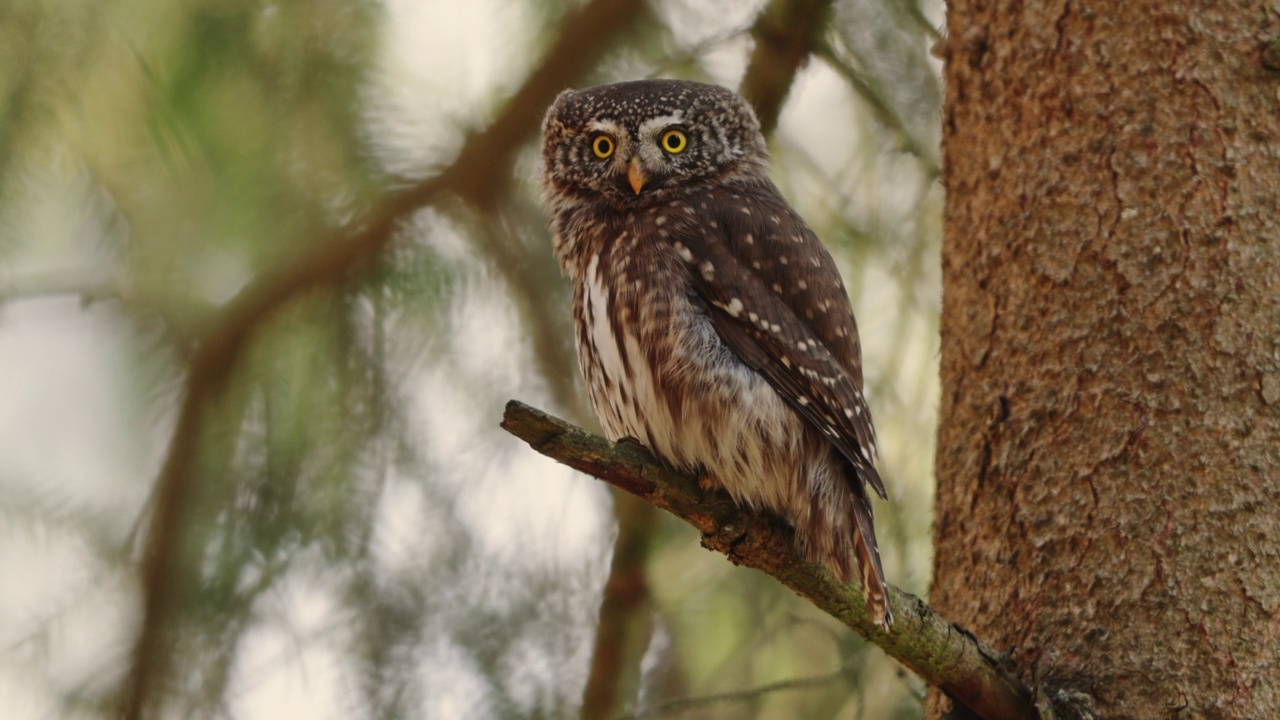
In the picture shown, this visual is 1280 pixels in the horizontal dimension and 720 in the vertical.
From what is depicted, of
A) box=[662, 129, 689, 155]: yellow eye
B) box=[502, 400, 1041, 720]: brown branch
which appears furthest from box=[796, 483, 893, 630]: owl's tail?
box=[662, 129, 689, 155]: yellow eye

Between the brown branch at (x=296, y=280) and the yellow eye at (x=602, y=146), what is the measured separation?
0.33m

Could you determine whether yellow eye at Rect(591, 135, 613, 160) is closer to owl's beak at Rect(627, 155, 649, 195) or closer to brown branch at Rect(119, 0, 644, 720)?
owl's beak at Rect(627, 155, 649, 195)

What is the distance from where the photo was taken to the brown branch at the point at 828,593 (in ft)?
7.76

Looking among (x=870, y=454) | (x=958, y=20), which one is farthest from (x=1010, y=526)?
(x=958, y=20)

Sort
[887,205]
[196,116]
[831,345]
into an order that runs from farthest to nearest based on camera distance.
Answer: [887,205], [196,116], [831,345]

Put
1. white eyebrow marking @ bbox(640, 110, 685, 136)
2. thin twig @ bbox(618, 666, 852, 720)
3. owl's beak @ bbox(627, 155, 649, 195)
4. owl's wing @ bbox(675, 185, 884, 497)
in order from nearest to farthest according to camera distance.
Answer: owl's wing @ bbox(675, 185, 884, 497) → thin twig @ bbox(618, 666, 852, 720) → owl's beak @ bbox(627, 155, 649, 195) → white eyebrow marking @ bbox(640, 110, 685, 136)

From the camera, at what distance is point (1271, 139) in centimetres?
280

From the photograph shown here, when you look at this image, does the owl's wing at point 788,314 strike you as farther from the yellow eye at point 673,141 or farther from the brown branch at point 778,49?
the brown branch at point 778,49

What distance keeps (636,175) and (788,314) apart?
53 centimetres

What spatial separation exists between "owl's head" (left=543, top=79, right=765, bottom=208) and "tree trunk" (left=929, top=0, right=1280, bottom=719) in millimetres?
608

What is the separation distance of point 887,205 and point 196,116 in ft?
6.27

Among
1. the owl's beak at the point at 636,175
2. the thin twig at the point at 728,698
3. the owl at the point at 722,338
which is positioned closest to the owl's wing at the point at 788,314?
the owl at the point at 722,338

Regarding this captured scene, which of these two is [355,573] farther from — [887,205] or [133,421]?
[887,205]

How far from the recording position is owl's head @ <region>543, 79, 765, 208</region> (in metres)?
3.29
